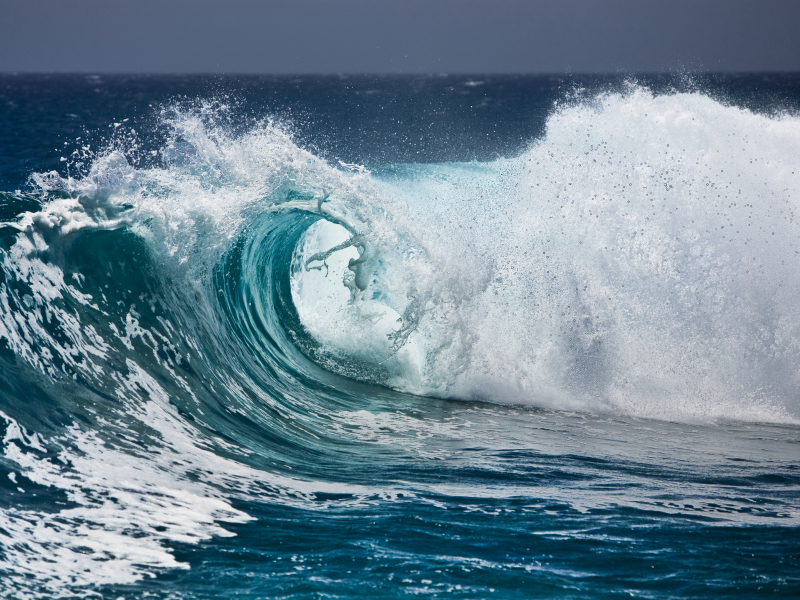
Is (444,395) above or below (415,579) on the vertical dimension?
above

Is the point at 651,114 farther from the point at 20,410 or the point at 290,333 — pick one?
the point at 20,410

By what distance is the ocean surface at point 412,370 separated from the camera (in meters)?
4.00

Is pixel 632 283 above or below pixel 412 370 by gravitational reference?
above

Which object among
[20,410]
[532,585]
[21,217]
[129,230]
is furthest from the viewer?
[129,230]

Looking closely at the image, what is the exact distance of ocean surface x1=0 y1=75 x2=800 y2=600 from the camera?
13.1 ft

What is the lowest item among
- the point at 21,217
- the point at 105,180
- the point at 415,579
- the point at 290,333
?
the point at 415,579

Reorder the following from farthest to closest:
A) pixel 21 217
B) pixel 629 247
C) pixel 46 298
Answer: pixel 629 247, pixel 21 217, pixel 46 298

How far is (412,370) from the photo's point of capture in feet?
28.2

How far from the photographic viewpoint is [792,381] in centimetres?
795

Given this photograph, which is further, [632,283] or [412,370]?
[632,283]

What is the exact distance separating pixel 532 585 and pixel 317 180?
5862mm

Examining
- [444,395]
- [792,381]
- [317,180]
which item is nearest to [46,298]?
[317,180]

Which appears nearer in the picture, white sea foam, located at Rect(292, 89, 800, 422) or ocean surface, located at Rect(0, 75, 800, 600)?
ocean surface, located at Rect(0, 75, 800, 600)

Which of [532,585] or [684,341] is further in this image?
[684,341]
